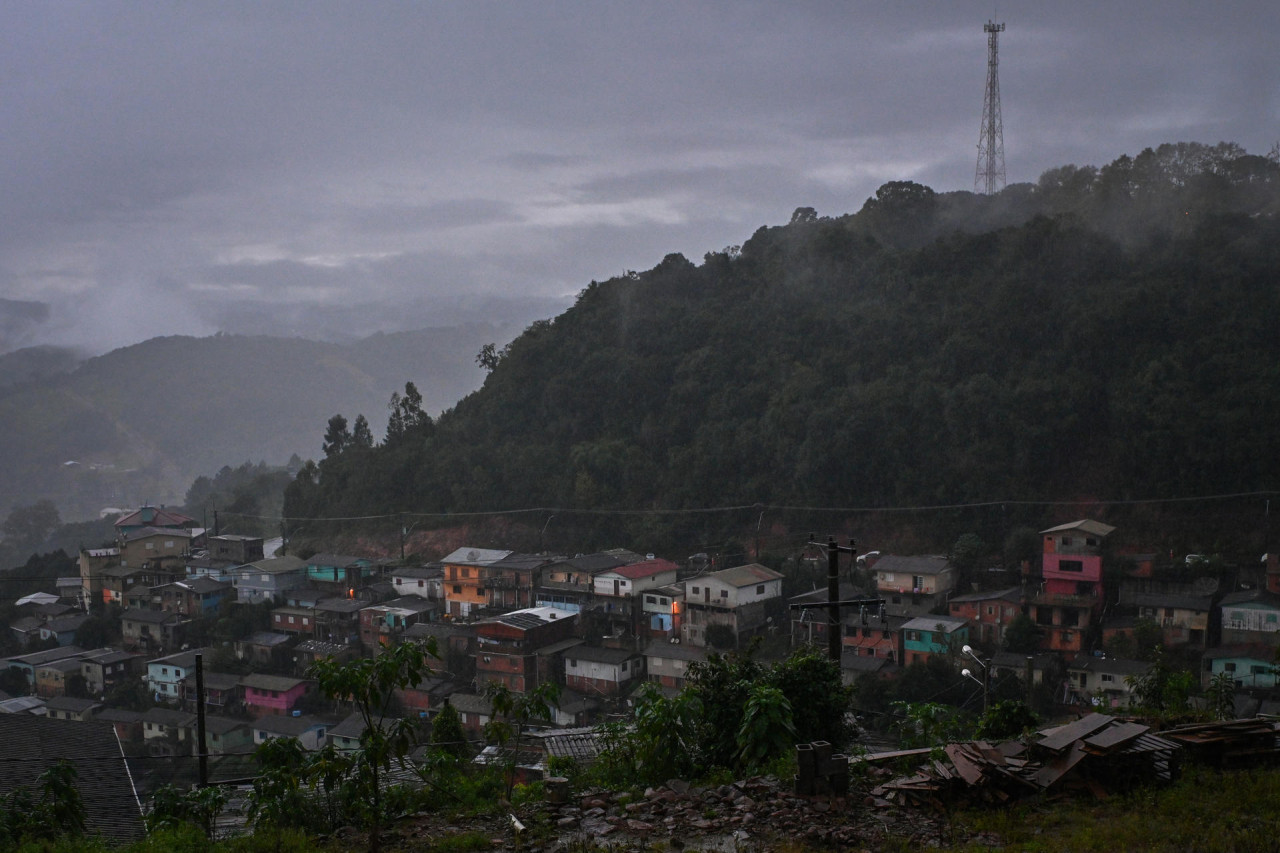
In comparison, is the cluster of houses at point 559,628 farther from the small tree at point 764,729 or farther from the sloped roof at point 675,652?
the small tree at point 764,729

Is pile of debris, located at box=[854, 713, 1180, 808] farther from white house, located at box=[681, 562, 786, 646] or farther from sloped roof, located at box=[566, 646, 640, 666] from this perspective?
white house, located at box=[681, 562, 786, 646]

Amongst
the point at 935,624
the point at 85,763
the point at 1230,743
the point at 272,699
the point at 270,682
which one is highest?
the point at 1230,743

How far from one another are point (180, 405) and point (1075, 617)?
6885 cm

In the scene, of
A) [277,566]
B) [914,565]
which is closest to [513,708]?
[914,565]

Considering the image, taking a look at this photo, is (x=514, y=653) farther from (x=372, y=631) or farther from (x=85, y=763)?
(x=85, y=763)

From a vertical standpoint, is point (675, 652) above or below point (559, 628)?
below

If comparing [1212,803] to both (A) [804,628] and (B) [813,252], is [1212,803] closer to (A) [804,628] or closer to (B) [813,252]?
(A) [804,628]

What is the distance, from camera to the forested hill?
66.4 ft

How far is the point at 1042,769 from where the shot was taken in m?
4.46

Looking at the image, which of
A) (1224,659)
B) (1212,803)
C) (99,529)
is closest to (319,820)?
(1212,803)

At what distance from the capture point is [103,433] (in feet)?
202

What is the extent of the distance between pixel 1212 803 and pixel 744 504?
19.1m

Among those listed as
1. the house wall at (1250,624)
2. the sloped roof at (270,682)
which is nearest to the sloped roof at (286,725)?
the sloped roof at (270,682)

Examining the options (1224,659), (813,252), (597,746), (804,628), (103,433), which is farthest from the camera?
(103,433)
